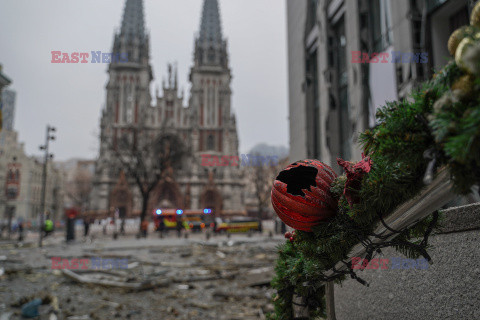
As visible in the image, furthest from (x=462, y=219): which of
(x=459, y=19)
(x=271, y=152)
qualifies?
(x=271, y=152)

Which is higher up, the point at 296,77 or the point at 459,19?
the point at 296,77

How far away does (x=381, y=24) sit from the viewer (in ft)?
39.2

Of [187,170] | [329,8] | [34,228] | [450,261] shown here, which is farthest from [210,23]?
[450,261]

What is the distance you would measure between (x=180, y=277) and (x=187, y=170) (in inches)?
1902

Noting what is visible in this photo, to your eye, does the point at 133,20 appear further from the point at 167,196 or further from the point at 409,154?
the point at 409,154

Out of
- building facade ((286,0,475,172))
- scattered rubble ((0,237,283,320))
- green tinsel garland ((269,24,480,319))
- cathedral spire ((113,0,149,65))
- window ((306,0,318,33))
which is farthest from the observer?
cathedral spire ((113,0,149,65))

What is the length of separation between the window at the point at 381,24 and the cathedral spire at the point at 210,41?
51459mm

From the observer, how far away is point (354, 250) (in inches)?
68.8

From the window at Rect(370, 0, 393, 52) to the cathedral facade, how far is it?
4401 cm

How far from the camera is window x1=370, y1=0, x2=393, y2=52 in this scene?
11336 millimetres

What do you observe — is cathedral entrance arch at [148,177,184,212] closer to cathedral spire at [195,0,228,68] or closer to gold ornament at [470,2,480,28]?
cathedral spire at [195,0,228,68]

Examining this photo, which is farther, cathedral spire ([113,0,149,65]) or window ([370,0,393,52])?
cathedral spire ([113,0,149,65])

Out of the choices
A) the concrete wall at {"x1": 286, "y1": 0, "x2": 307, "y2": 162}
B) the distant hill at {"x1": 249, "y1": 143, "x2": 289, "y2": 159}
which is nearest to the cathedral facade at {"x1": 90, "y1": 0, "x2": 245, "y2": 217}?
the distant hill at {"x1": 249, "y1": 143, "x2": 289, "y2": 159}

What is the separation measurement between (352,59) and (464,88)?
42.0ft
